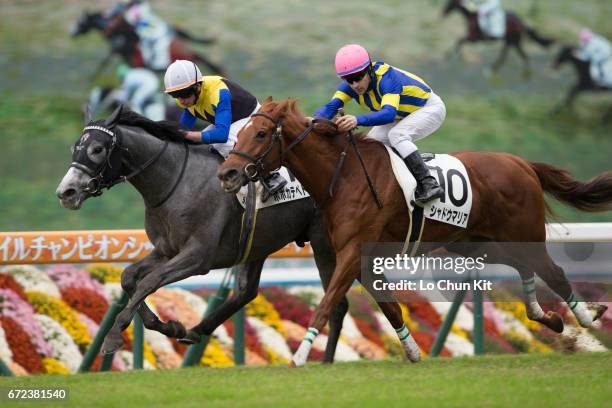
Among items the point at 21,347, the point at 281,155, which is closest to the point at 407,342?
the point at 281,155

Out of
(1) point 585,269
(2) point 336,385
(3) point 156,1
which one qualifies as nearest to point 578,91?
(3) point 156,1

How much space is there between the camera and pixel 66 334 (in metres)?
7.14

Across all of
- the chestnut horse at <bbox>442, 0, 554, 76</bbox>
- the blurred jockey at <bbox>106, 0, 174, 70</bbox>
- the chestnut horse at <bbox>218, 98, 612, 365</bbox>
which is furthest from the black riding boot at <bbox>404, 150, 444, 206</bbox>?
the chestnut horse at <bbox>442, 0, 554, 76</bbox>

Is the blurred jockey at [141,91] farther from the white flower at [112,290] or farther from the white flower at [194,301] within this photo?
the white flower at [112,290]

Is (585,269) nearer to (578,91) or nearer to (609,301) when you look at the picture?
(609,301)

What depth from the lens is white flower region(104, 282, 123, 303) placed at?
7528mm

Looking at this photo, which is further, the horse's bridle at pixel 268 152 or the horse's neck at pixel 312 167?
the horse's neck at pixel 312 167

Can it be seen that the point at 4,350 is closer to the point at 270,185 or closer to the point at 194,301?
the point at 194,301

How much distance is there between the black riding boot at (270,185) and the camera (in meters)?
5.93

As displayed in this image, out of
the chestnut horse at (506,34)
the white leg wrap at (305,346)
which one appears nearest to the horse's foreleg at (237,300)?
the white leg wrap at (305,346)

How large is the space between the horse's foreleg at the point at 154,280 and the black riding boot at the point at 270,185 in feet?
1.73

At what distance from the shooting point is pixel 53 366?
6961mm

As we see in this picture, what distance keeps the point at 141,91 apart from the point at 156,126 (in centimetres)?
725

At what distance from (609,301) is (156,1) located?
9436mm
